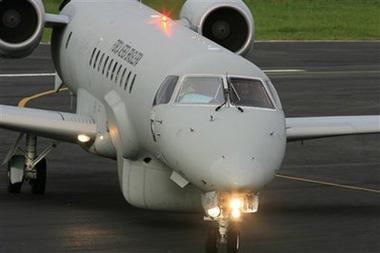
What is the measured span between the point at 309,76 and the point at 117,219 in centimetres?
2334

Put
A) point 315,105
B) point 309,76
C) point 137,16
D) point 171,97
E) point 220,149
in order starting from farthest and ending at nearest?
point 309,76, point 315,105, point 137,16, point 171,97, point 220,149

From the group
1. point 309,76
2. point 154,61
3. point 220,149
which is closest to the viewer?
point 220,149

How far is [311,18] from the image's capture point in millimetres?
62500

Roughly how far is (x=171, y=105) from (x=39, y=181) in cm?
568

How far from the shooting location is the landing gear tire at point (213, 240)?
57.7 ft

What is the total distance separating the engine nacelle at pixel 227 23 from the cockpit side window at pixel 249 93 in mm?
9128

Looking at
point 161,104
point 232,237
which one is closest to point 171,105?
point 161,104

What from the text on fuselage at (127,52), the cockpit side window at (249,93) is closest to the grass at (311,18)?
the text on fuselage at (127,52)

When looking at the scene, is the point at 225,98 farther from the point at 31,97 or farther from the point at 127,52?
the point at 31,97

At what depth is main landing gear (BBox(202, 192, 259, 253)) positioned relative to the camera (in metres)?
17.1

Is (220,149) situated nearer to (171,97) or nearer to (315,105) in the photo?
(171,97)

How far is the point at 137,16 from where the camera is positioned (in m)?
24.4

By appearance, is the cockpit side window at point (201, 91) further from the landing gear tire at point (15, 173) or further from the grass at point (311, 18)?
the grass at point (311, 18)

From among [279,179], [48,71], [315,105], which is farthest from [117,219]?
[48,71]
